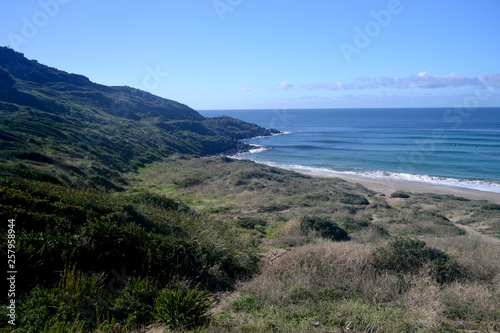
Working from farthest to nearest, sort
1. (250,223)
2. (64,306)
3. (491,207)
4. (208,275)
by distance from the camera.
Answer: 1. (491,207)
2. (250,223)
3. (208,275)
4. (64,306)

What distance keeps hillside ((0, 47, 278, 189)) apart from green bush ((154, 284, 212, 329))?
31.3 feet

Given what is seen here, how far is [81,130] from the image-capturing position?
130 ft


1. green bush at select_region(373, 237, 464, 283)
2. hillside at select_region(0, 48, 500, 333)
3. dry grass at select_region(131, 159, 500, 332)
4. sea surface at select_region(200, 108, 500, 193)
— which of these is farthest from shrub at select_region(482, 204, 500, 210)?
green bush at select_region(373, 237, 464, 283)

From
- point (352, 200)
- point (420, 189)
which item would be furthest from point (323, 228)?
point (420, 189)

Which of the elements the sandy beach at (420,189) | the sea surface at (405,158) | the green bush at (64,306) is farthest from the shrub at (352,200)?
the sea surface at (405,158)

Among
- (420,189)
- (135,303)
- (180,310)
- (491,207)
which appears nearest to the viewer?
(180,310)

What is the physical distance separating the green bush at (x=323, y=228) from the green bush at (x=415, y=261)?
13.7 ft

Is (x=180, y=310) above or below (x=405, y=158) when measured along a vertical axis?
above

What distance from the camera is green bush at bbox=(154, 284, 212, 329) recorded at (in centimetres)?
447

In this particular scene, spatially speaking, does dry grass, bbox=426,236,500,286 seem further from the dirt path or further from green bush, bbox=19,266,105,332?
green bush, bbox=19,266,105,332

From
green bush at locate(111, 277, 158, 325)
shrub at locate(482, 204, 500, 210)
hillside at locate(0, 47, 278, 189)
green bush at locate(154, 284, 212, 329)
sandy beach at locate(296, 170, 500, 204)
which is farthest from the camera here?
sandy beach at locate(296, 170, 500, 204)

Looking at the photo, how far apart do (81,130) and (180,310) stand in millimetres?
41747

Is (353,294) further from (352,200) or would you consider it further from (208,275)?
(352,200)

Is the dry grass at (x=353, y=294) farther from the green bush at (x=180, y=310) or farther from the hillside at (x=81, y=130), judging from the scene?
the hillside at (x=81, y=130)
